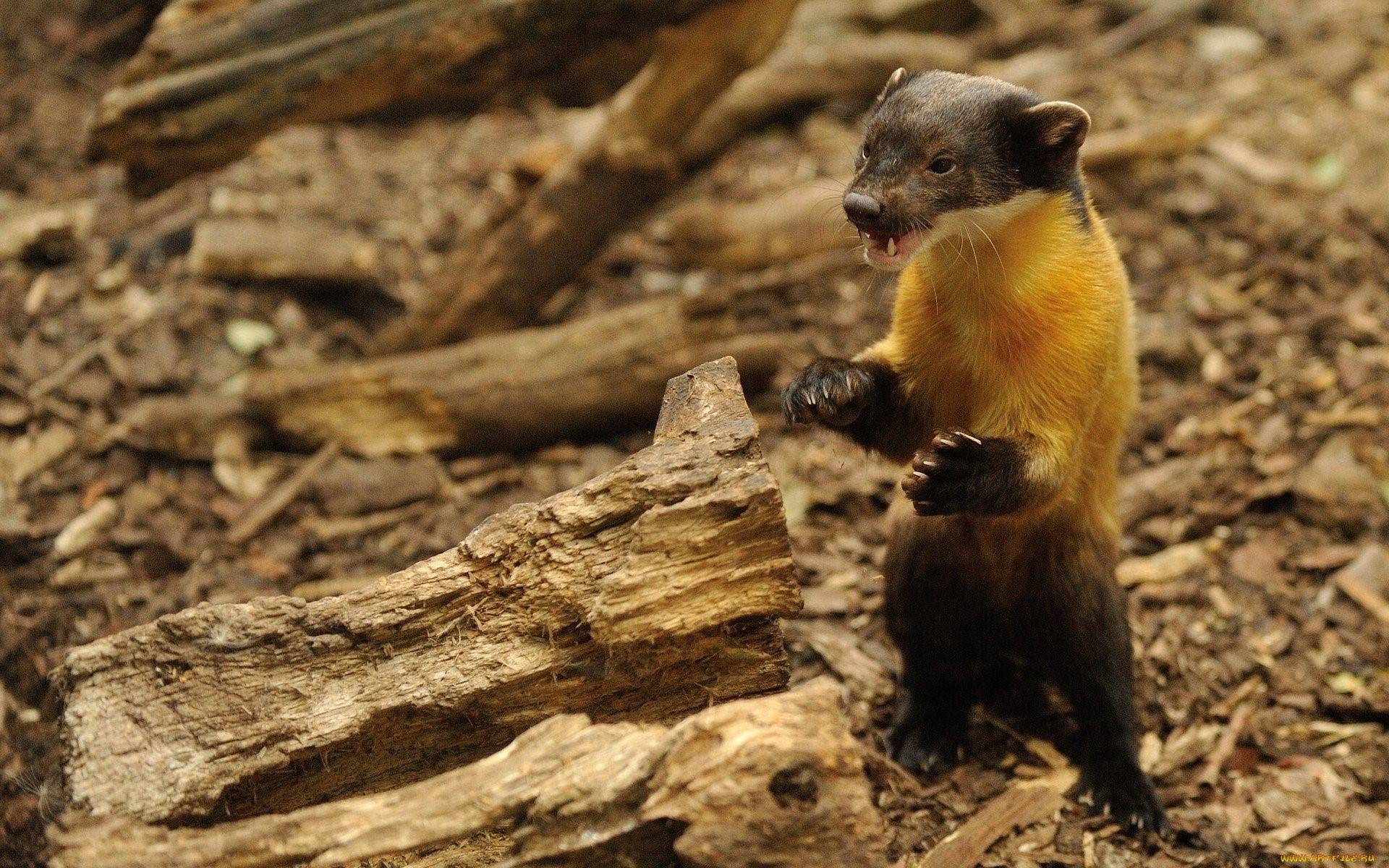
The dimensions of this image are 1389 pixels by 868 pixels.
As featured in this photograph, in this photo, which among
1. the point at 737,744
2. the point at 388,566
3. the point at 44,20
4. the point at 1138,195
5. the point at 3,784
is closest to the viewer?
the point at 737,744

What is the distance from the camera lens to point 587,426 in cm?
779

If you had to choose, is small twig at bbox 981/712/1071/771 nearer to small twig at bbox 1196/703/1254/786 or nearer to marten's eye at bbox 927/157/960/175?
small twig at bbox 1196/703/1254/786

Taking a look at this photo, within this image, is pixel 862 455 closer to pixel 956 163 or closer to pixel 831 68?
pixel 956 163

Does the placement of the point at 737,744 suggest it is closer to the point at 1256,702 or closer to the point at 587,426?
the point at 1256,702

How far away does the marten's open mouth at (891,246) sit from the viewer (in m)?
4.71

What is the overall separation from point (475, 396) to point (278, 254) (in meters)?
2.31

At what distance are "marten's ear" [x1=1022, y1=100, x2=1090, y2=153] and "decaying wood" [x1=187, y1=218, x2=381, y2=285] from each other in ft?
18.9

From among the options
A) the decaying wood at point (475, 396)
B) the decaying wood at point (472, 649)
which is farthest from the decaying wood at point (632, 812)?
the decaying wood at point (475, 396)

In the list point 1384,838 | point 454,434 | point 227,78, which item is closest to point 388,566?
point 454,434

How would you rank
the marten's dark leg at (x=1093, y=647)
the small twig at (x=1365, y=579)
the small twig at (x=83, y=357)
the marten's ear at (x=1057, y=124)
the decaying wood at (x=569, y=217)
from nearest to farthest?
the marten's ear at (x=1057, y=124) < the marten's dark leg at (x=1093, y=647) < the small twig at (x=1365, y=579) < the small twig at (x=83, y=357) < the decaying wood at (x=569, y=217)

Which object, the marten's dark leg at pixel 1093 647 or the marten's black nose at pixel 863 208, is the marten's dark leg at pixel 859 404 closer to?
the marten's black nose at pixel 863 208

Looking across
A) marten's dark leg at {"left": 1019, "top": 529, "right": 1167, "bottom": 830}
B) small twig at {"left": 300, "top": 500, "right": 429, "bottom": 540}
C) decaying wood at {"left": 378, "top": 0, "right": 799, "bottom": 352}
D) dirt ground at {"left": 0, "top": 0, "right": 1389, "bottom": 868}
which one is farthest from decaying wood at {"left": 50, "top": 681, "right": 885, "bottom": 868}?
decaying wood at {"left": 378, "top": 0, "right": 799, "bottom": 352}

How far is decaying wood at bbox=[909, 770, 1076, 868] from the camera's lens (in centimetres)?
480

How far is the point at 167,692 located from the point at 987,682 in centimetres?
393
